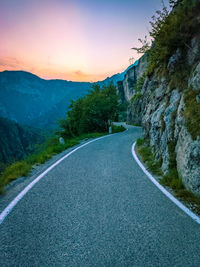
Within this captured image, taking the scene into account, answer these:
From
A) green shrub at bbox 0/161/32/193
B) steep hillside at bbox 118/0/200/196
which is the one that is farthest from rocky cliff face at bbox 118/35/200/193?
green shrub at bbox 0/161/32/193

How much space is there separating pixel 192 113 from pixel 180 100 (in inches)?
57.6

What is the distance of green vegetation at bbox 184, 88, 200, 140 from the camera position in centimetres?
391

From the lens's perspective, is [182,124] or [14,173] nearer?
[182,124]

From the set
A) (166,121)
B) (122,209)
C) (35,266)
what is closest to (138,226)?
(122,209)

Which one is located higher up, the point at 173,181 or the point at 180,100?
the point at 180,100

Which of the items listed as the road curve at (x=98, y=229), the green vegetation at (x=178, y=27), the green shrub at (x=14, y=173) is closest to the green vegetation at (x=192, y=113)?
the road curve at (x=98, y=229)

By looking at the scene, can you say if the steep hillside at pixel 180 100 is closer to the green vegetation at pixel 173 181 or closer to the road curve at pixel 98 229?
the green vegetation at pixel 173 181

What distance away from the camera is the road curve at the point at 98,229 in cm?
197

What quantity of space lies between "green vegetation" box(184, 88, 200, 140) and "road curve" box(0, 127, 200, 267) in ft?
5.53

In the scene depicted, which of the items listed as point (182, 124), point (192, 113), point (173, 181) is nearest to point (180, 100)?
point (182, 124)

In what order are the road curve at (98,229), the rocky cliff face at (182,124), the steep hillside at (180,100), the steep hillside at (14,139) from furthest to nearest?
1. the steep hillside at (14,139)
2. the steep hillside at (180,100)
3. the rocky cliff face at (182,124)
4. the road curve at (98,229)

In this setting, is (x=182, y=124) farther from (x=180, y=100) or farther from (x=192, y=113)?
(x=180, y=100)

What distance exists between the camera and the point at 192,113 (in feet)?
13.9

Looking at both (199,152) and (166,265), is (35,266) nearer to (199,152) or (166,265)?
(166,265)
